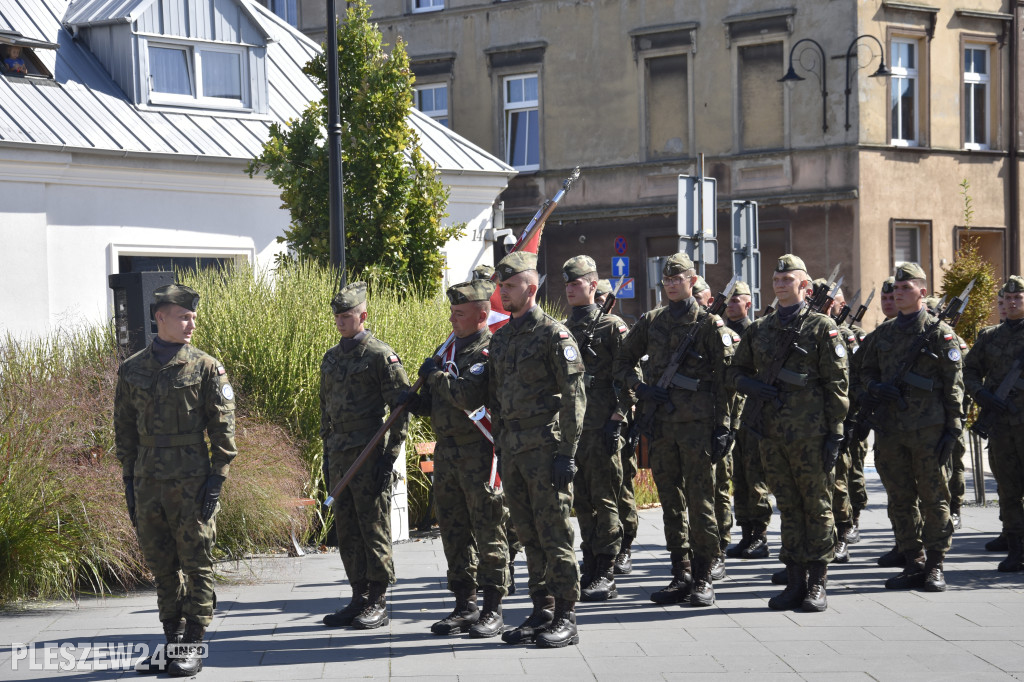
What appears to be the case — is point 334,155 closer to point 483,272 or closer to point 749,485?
point 483,272

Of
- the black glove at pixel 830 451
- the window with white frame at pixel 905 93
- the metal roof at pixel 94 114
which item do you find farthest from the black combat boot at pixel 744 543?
the window with white frame at pixel 905 93

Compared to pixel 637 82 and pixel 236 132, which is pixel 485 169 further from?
pixel 637 82

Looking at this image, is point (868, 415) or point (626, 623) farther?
point (868, 415)

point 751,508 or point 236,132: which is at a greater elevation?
point 236,132

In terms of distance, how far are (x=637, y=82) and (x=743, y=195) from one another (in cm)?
333

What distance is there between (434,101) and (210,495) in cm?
2340

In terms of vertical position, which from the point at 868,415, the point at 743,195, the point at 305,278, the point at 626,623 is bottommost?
the point at 626,623

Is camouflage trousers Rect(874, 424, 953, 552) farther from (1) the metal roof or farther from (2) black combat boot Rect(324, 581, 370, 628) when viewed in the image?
(1) the metal roof

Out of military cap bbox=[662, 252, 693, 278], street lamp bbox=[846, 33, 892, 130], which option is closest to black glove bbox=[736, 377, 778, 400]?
military cap bbox=[662, 252, 693, 278]

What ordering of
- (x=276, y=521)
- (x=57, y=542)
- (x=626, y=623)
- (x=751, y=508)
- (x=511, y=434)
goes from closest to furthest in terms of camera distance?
(x=511, y=434)
(x=626, y=623)
(x=57, y=542)
(x=276, y=521)
(x=751, y=508)

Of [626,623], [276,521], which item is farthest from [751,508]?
[276,521]

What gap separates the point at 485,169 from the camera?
2078cm

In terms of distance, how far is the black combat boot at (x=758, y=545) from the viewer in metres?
10.2

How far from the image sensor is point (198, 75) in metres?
19.0
